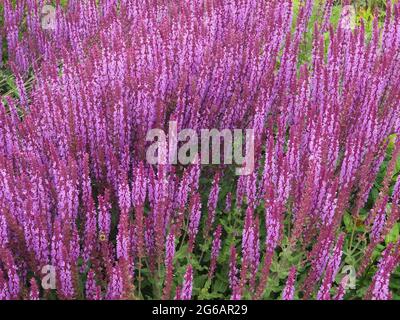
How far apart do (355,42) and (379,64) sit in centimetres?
23

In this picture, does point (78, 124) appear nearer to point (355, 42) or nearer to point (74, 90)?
point (74, 90)

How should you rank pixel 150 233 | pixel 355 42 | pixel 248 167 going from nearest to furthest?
pixel 150 233, pixel 248 167, pixel 355 42

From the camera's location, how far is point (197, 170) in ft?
8.64

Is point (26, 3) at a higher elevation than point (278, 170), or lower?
higher

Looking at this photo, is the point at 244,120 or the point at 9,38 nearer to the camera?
the point at 244,120

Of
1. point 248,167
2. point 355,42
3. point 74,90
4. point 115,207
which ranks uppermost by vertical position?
point 355,42

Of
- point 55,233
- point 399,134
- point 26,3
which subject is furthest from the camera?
point 26,3

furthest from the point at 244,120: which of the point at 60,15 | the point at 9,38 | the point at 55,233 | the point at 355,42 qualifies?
the point at 9,38

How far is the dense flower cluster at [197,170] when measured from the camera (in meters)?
2.35

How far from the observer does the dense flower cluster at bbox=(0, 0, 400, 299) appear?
2.35 meters

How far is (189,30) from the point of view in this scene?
131 inches

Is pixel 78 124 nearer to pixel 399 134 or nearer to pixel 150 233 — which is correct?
pixel 150 233

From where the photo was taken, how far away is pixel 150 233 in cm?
250

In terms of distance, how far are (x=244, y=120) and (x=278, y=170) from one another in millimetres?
A: 896
